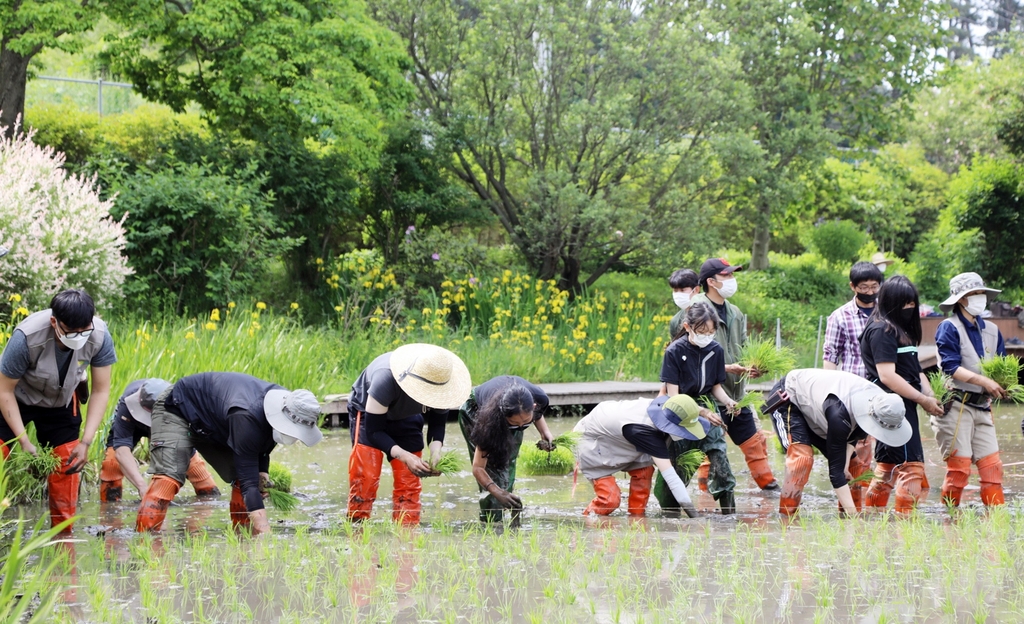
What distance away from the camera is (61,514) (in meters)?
6.66

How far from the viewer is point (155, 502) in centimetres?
646

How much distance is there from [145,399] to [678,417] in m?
3.50

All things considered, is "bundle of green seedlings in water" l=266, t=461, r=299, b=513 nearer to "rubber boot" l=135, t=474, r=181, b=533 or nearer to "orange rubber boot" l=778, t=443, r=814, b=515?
"rubber boot" l=135, t=474, r=181, b=533

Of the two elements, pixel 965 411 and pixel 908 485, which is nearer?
pixel 908 485

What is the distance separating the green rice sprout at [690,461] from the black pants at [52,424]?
3.98 metres

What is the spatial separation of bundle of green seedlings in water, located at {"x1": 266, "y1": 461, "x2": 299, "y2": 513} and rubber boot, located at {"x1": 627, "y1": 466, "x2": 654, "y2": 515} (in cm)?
227

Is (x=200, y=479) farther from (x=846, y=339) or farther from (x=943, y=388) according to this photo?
(x=943, y=388)

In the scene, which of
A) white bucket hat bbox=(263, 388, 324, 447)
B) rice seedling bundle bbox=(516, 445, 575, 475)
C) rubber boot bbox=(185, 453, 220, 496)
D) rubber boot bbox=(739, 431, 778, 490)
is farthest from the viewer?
rice seedling bundle bbox=(516, 445, 575, 475)

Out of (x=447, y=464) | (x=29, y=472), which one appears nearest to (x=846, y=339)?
(x=447, y=464)

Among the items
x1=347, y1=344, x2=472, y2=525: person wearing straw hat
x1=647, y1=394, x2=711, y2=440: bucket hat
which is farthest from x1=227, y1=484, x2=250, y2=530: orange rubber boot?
x1=647, y1=394, x2=711, y2=440: bucket hat

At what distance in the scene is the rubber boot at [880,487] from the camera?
7293mm

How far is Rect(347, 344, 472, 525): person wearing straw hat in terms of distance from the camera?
6.43 metres

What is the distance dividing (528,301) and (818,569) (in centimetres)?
1061

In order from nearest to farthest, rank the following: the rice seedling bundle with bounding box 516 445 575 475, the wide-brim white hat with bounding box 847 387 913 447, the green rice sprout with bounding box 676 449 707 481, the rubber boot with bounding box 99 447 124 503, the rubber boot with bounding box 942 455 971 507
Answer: the wide-brim white hat with bounding box 847 387 913 447, the green rice sprout with bounding box 676 449 707 481, the rubber boot with bounding box 942 455 971 507, the rubber boot with bounding box 99 447 124 503, the rice seedling bundle with bounding box 516 445 575 475
